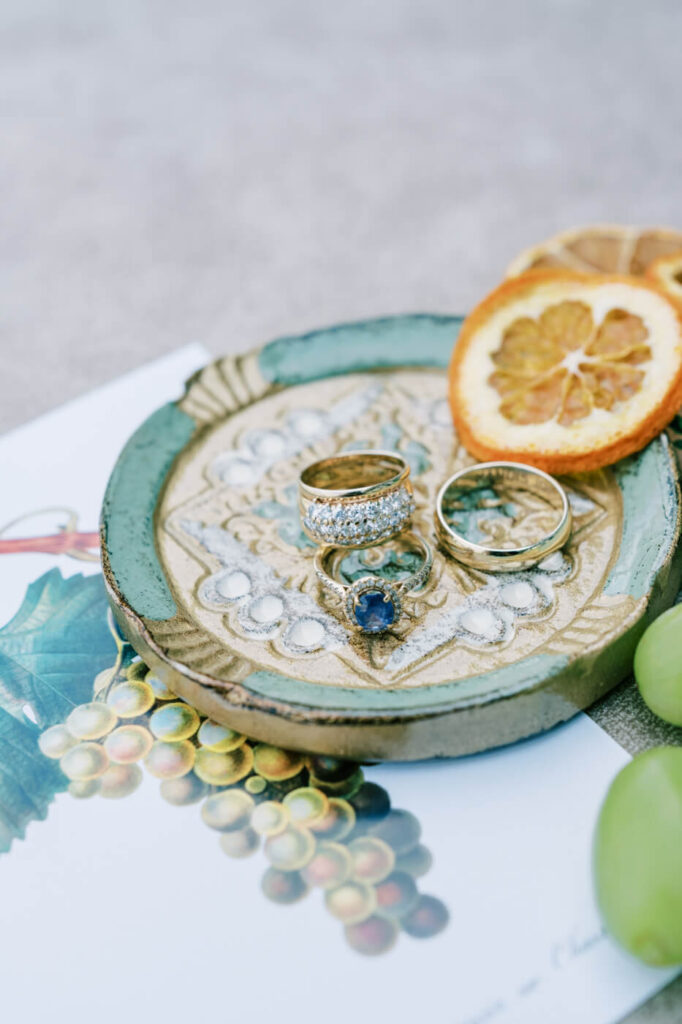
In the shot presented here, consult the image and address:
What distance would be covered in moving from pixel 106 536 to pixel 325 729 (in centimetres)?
36

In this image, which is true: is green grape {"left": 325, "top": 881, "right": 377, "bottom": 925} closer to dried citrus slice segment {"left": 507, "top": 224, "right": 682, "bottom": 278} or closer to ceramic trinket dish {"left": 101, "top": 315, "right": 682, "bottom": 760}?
ceramic trinket dish {"left": 101, "top": 315, "right": 682, "bottom": 760}

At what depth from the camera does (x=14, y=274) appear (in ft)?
5.58

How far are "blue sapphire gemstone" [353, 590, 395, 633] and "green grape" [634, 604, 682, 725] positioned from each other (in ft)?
0.79

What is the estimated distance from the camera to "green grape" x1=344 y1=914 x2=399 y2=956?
0.76 m

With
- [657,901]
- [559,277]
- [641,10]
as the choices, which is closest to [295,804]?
[657,901]

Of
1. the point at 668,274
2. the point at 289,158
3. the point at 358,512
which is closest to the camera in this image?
the point at 358,512

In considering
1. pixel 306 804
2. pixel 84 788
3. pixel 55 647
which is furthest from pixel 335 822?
pixel 55 647

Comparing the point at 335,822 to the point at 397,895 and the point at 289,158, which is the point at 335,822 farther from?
the point at 289,158

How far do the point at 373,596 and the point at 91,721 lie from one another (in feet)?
1.06

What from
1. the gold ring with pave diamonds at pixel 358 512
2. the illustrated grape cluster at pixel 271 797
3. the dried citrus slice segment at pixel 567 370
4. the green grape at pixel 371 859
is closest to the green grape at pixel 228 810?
the illustrated grape cluster at pixel 271 797

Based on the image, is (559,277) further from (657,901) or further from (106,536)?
(657,901)

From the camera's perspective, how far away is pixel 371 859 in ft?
2.67

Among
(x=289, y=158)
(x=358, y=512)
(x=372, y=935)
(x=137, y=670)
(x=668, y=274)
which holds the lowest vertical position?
(x=372, y=935)

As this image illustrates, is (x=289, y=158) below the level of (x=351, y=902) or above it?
above
